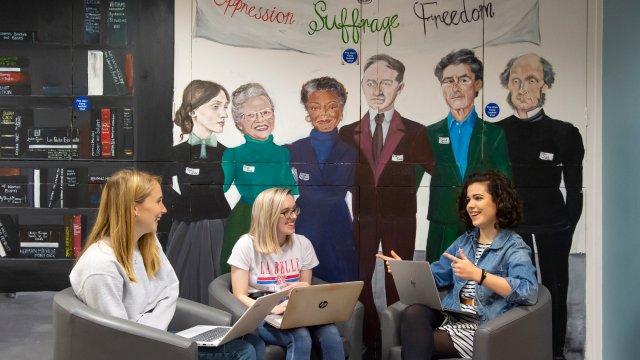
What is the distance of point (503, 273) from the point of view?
347 centimetres

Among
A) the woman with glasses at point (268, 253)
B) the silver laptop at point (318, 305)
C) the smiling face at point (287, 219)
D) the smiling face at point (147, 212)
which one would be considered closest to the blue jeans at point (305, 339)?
the silver laptop at point (318, 305)

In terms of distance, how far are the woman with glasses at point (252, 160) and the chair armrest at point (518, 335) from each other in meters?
1.62

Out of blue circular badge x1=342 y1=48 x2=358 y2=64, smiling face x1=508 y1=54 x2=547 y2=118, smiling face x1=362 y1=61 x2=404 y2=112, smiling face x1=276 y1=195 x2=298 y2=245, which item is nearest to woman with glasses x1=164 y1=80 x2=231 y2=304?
smiling face x1=276 y1=195 x2=298 y2=245

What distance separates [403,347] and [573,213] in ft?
5.50

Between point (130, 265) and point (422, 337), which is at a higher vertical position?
point (130, 265)

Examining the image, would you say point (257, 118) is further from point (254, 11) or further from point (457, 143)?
point (457, 143)

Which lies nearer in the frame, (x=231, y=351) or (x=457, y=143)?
(x=231, y=351)

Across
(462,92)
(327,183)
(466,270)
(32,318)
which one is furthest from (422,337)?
(32,318)

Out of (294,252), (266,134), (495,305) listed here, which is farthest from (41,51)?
(495,305)

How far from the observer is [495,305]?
344cm

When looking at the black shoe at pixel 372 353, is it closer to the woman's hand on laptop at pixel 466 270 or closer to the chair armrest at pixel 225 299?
the chair armrest at pixel 225 299

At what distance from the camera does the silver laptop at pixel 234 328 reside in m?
2.93

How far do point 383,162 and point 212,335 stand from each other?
179 cm

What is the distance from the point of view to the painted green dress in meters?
4.37
